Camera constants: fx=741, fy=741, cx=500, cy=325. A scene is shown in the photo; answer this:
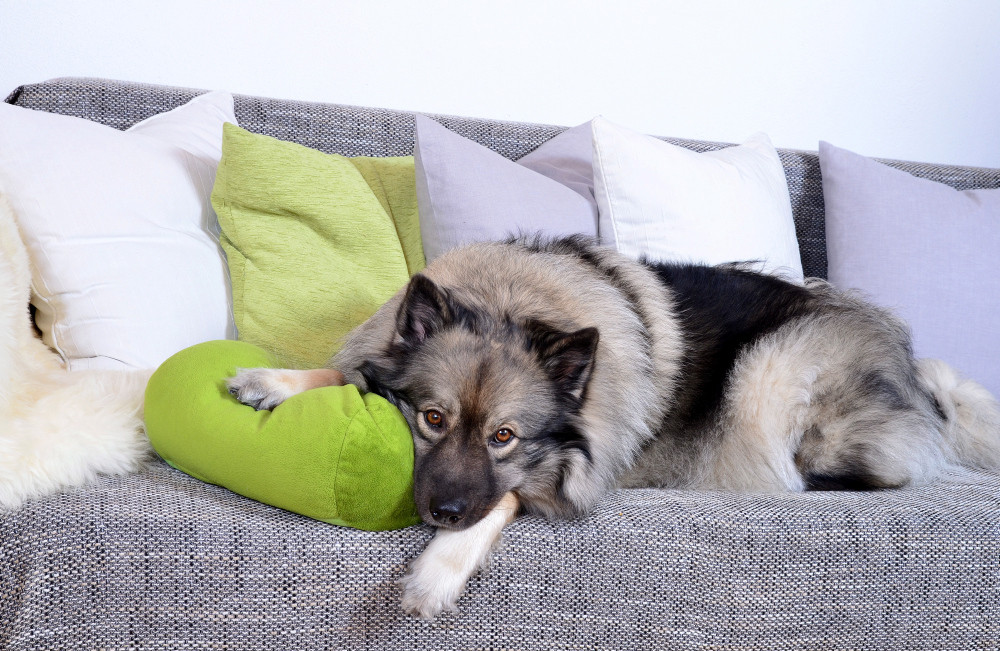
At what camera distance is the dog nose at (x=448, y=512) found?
4.29 feet

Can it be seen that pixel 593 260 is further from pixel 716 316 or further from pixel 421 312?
pixel 421 312

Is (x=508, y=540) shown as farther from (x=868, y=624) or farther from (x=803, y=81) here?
(x=803, y=81)

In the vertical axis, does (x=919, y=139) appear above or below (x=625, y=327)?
above

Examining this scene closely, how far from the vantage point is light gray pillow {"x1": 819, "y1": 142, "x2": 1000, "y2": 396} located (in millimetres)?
2502

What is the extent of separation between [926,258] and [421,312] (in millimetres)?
1925

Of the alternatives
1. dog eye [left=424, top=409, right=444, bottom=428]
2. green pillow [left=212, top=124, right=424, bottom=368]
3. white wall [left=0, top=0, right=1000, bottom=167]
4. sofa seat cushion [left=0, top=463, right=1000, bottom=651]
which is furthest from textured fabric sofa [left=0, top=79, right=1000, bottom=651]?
white wall [left=0, top=0, right=1000, bottom=167]

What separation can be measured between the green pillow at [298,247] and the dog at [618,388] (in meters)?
0.27

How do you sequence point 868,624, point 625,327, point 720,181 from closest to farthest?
1. point 868,624
2. point 625,327
3. point 720,181

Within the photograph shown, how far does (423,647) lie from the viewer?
1.28 m

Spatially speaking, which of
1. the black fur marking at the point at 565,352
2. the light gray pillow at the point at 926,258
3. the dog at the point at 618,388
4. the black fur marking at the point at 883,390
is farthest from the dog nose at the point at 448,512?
the light gray pillow at the point at 926,258

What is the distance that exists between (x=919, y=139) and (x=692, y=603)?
→ 120 inches

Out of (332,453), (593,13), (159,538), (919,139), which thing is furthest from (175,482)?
(919,139)

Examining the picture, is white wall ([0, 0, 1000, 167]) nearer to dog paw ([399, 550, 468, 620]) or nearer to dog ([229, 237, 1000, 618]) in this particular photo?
dog ([229, 237, 1000, 618])

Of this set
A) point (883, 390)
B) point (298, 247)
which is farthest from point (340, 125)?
point (883, 390)
